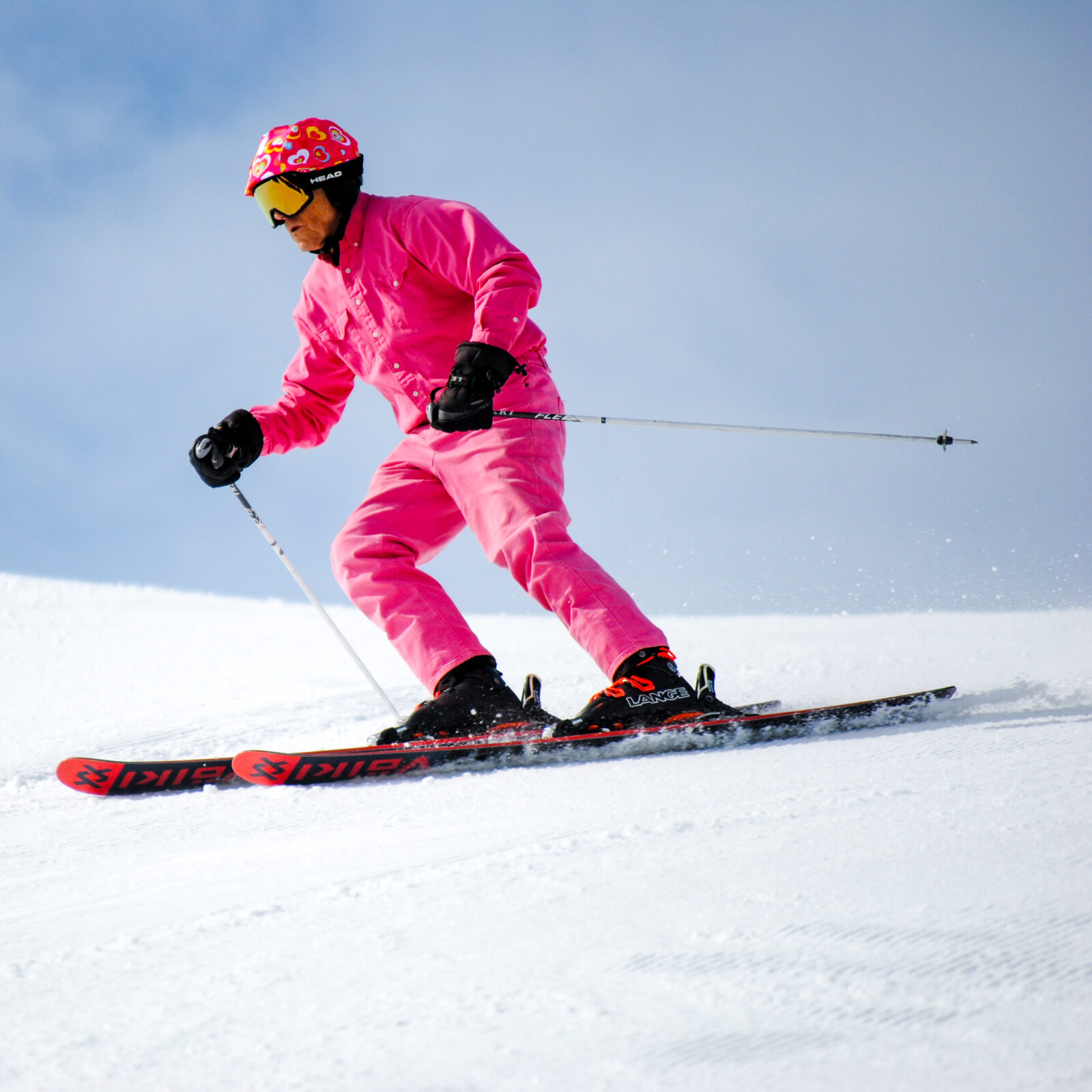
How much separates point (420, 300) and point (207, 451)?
802 mm

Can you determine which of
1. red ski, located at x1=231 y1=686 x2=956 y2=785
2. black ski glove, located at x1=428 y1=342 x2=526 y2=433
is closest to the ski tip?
red ski, located at x1=231 y1=686 x2=956 y2=785

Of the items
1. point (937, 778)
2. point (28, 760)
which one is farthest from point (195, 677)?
point (937, 778)

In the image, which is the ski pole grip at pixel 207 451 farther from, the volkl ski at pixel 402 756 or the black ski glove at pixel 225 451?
the volkl ski at pixel 402 756

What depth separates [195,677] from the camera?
445cm

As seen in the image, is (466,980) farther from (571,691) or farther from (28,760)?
(571,691)

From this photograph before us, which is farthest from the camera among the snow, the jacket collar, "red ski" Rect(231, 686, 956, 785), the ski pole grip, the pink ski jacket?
the ski pole grip

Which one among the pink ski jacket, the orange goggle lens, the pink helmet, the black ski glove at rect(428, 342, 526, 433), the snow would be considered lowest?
the snow

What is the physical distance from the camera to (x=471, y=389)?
7.71 feet

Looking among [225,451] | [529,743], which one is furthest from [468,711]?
[225,451]

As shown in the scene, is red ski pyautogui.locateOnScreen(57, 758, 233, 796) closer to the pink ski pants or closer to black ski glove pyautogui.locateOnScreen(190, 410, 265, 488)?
the pink ski pants

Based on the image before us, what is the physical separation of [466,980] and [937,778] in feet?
3.24

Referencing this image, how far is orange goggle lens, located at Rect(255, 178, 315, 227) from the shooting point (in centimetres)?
265

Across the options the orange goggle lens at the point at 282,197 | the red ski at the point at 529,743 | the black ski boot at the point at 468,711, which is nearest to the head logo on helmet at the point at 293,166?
the orange goggle lens at the point at 282,197

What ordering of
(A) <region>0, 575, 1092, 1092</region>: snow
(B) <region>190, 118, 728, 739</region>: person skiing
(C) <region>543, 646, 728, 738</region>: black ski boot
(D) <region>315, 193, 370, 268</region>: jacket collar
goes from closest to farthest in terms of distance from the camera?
(A) <region>0, 575, 1092, 1092</region>: snow < (C) <region>543, 646, 728, 738</region>: black ski boot < (B) <region>190, 118, 728, 739</region>: person skiing < (D) <region>315, 193, 370, 268</region>: jacket collar
